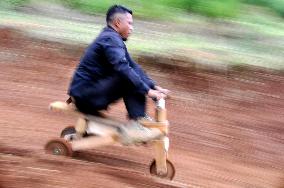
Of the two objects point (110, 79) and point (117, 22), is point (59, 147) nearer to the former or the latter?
point (110, 79)

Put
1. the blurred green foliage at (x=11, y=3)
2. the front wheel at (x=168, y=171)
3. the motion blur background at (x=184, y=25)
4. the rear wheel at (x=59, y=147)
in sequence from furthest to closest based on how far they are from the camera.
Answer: the blurred green foliage at (x=11, y=3), the motion blur background at (x=184, y=25), the rear wheel at (x=59, y=147), the front wheel at (x=168, y=171)

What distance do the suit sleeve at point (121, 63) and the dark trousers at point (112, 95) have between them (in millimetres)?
103

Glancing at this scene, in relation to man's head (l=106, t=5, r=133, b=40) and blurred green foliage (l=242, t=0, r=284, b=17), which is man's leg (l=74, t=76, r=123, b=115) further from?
blurred green foliage (l=242, t=0, r=284, b=17)

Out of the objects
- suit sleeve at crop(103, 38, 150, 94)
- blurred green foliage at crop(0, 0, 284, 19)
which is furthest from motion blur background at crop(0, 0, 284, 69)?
suit sleeve at crop(103, 38, 150, 94)

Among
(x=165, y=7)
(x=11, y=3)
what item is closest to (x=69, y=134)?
(x=165, y=7)

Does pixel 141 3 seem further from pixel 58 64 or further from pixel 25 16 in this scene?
pixel 58 64

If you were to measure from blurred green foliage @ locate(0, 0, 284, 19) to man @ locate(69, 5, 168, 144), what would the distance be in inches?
161

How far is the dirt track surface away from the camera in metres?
3.88

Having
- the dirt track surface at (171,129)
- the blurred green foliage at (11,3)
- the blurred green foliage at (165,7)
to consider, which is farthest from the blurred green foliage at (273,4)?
the blurred green foliage at (11,3)

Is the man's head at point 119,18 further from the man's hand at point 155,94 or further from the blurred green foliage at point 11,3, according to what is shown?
the blurred green foliage at point 11,3

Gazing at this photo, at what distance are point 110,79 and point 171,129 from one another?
60.8 inches

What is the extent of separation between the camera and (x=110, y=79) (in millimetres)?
4113

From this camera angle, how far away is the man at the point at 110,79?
13.3 ft

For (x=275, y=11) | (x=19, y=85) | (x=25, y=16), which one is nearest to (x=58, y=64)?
(x=19, y=85)
